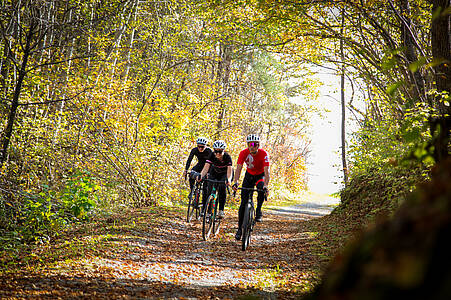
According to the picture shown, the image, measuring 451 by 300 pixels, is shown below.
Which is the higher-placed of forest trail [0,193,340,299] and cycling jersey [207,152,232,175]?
cycling jersey [207,152,232,175]

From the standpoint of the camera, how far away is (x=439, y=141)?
1.24 m

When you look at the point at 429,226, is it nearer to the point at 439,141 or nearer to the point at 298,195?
the point at 439,141

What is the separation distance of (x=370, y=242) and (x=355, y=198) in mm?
12443

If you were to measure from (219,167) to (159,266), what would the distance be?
3.83m

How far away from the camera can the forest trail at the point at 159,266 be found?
14.4 ft

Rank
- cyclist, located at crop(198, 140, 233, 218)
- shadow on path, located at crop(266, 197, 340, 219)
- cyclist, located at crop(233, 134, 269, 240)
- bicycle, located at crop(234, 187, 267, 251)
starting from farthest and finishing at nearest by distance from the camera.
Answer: shadow on path, located at crop(266, 197, 340, 219) < cyclist, located at crop(198, 140, 233, 218) < cyclist, located at crop(233, 134, 269, 240) < bicycle, located at crop(234, 187, 267, 251)

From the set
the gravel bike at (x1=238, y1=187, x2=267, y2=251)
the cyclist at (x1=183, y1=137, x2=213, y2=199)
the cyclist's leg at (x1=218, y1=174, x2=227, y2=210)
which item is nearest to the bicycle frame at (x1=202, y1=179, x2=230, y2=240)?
the cyclist's leg at (x1=218, y1=174, x2=227, y2=210)

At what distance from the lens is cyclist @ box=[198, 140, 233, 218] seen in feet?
29.0

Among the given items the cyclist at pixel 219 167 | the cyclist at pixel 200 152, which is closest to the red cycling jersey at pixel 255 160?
the cyclist at pixel 219 167

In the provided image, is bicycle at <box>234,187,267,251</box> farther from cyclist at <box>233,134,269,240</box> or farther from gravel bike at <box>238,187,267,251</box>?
cyclist at <box>233,134,269,240</box>

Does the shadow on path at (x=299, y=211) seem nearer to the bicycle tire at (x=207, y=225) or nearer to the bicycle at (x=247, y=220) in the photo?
the bicycle tire at (x=207, y=225)

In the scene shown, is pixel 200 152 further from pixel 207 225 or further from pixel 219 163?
pixel 207 225

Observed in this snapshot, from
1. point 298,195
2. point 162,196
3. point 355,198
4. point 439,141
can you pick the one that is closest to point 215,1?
point 162,196

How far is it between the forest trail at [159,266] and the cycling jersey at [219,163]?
68.2 inches
